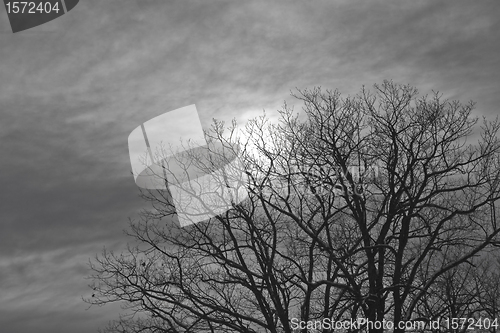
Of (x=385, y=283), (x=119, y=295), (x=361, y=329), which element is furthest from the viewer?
(x=385, y=283)

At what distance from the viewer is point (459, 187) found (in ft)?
49.9

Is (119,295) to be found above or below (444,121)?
below

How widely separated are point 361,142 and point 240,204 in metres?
4.53

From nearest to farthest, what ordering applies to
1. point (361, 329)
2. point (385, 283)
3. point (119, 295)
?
point (361, 329), point (119, 295), point (385, 283)

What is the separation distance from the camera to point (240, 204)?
15750 millimetres

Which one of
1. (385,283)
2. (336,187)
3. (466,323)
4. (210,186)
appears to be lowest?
(466,323)

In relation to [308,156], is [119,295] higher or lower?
lower

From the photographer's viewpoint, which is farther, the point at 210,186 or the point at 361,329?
the point at 210,186

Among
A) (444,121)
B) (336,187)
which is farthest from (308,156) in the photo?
(444,121)

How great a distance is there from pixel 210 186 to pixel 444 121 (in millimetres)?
8012

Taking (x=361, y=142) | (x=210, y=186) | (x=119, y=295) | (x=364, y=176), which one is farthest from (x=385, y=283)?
(x=119, y=295)

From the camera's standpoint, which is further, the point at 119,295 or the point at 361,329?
the point at 119,295

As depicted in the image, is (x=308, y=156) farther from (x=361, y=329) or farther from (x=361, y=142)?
(x=361, y=329)

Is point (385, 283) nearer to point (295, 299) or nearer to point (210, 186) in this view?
point (295, 299)
